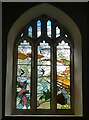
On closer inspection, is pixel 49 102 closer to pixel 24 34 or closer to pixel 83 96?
pixel 83 96

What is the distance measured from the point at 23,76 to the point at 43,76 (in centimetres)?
35

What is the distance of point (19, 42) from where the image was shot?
4535 millimetres

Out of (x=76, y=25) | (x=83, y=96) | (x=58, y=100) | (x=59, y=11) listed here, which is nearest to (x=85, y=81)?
(x=83, y=96)

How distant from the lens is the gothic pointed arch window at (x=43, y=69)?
4.37 m

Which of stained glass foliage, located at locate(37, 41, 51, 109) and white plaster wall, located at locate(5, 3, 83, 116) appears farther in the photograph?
stained glass foliage, located at locate(37, 41, 51, 109)

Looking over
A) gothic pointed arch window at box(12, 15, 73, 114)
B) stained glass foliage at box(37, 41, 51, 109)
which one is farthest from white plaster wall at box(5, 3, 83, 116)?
stained glass foliage at box(37, 41, 51, 109)

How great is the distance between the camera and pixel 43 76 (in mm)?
4465

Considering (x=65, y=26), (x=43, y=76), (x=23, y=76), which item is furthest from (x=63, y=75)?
(x=65, y=26)

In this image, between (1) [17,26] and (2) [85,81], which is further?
(1) [17,26]

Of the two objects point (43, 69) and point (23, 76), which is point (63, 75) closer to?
point (43, 69)

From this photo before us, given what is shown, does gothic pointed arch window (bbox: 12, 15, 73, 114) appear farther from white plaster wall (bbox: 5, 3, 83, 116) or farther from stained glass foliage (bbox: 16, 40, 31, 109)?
white plaster wall (bbox: 5, 3, 83, 116)

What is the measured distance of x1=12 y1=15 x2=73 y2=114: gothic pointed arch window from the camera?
437 cm

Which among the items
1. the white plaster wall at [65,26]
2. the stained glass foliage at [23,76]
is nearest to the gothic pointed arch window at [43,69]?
the stained glass foliage at [23,76]

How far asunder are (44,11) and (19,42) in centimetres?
69
